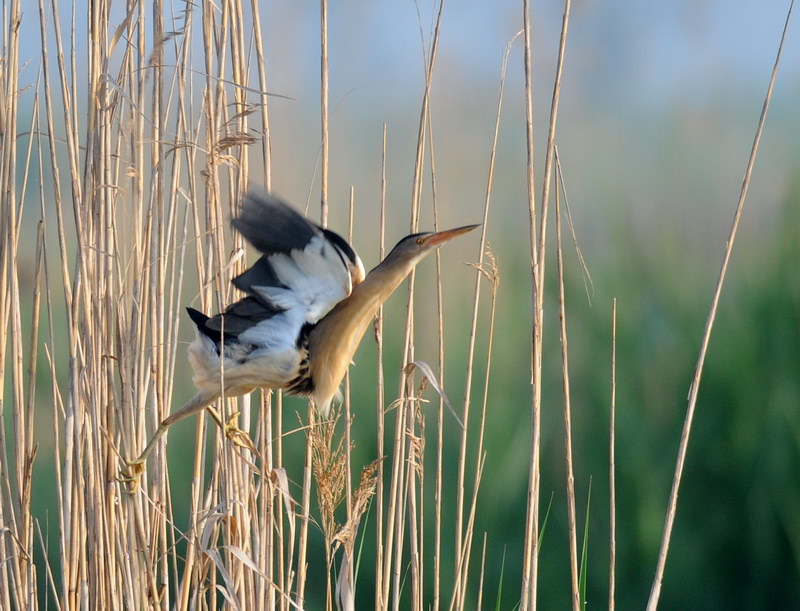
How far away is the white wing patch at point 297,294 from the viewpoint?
1059 mm

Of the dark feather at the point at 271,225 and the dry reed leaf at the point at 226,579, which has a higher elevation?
the dark feather at the point at 271,225

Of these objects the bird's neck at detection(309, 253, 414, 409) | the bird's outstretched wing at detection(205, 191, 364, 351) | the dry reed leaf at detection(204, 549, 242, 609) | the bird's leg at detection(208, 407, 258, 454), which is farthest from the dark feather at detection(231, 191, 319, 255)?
the dry reed leaf at detection(204, 549, 242, 609)

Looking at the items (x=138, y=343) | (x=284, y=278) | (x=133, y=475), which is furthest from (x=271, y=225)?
(x=133, y=475)

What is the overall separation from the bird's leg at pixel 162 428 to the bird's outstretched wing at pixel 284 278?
8 centimetres

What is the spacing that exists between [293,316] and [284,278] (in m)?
0.05

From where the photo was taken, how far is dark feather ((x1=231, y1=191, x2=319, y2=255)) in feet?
3.31

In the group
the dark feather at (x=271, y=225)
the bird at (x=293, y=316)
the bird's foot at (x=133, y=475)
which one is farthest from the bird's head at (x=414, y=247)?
the bird's foot at (x=133, y=475)

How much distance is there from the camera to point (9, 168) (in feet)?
3.74

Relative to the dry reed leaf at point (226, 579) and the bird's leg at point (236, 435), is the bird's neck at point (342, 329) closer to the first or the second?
the bird's leg at point (236, 435)

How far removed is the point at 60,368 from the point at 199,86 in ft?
3.92

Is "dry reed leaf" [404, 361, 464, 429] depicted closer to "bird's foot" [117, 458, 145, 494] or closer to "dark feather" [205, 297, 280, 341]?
"dark feather" [205, 297, 280, 341]

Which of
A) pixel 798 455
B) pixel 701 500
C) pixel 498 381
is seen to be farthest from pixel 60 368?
pixel 798 455

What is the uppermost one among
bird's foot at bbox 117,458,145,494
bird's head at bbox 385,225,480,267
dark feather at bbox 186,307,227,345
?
bird's head at bbox 385,225,480,267

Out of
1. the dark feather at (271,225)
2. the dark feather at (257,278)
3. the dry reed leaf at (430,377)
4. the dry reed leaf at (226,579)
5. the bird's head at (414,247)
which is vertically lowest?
the dry reed leaf at (226,579)
